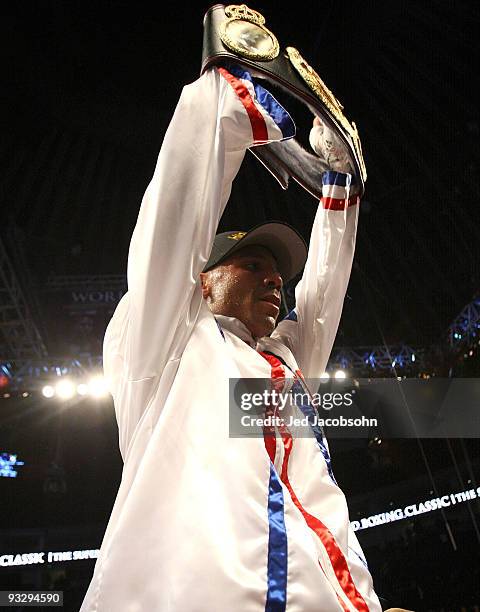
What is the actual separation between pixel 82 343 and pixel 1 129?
3.11m

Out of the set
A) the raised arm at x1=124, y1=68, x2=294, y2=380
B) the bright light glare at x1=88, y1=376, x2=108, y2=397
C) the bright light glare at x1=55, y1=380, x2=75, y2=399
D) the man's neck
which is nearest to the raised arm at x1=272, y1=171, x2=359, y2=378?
the man's neck

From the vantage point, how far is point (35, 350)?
19.9 ft

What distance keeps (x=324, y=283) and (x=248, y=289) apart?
0.23 meters

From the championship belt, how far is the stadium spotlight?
17.0 ft

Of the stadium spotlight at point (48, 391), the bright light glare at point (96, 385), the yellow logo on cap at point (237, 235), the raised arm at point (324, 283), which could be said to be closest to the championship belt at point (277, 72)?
the raised arm at point (324, 283)

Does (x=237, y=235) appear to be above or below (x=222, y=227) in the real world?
below

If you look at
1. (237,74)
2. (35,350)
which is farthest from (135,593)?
(35,350)

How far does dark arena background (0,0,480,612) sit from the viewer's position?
3.36 metres

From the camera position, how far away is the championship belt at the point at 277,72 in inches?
47.7

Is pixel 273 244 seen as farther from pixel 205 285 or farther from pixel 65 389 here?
pixel 65 389

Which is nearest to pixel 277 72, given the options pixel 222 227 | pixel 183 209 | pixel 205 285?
pixel 183 209

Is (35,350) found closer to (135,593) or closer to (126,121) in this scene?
(126,121)

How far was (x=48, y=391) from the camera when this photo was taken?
6.15 metres

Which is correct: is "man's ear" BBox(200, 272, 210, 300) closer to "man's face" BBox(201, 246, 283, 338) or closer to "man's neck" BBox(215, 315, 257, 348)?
"man's face" BBox(201, 246, 283, 338)
